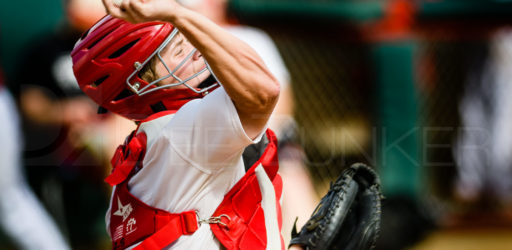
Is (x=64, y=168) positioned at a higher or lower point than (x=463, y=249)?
higher

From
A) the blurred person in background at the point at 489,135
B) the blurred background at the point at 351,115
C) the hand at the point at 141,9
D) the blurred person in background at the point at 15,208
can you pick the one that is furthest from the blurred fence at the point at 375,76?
the hand at the point at 141,9

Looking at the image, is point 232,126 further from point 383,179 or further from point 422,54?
point 422,54

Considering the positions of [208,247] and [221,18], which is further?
[221,18]

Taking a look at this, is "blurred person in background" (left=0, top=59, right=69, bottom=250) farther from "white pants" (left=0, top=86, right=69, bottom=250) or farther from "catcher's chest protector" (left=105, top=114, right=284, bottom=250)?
"catcher's chest protector" (left=105, top=114, right=284, bottom=250)

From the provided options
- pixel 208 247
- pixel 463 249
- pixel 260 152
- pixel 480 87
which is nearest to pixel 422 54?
pixel 480 87

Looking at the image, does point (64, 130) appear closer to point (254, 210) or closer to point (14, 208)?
point (14, 208)

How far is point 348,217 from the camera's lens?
5.39ft

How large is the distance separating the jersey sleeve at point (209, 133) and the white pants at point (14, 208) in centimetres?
239

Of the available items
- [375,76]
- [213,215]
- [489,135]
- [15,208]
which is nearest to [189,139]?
[213,215]

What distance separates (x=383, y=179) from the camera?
383cm

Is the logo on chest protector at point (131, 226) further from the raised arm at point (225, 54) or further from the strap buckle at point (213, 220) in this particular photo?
the raised arm at point (225, 54)

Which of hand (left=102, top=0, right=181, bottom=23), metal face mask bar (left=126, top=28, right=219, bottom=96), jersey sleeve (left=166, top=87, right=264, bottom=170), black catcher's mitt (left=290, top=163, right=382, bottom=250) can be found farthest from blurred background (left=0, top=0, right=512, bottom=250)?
hand (left=102, top=0, right=181, bottom=23)

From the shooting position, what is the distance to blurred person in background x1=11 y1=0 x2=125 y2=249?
3660 mm

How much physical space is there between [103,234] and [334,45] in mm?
1980
